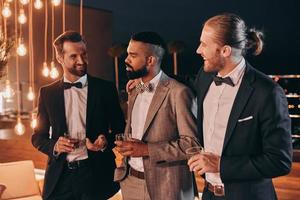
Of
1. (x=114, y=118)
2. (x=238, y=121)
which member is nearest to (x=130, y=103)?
(x=114, y=118)

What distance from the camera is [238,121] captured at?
1.84 m

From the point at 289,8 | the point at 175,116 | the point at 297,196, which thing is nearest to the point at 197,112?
the point at 175,116

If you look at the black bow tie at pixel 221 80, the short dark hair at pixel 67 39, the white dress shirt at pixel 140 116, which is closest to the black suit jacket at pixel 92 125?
the short dark hair at pixel 67 39

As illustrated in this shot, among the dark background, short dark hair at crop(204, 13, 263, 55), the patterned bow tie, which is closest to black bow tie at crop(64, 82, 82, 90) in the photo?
the patterned bow tie

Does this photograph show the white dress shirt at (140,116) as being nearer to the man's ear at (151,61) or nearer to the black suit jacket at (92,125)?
the man's ear at (151,61)

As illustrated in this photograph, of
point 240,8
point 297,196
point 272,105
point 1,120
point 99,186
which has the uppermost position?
point 240,8

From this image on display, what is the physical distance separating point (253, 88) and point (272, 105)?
0.12m

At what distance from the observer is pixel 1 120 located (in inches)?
447

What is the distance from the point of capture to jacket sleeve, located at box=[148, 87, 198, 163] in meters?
2.19

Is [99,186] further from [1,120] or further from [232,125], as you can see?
[1,120]

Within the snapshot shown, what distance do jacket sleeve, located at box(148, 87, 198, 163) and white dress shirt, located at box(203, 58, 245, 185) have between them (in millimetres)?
151

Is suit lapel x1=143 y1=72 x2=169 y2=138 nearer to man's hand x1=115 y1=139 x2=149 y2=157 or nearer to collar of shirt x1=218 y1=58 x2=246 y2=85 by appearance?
man's hand x1=115 y1=139 x2=149 y2=157

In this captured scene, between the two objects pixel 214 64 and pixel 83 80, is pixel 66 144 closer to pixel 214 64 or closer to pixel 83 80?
pixel 83 80

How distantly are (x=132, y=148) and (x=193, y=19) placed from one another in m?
17.7
